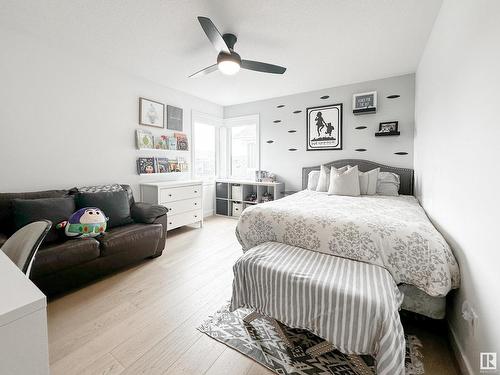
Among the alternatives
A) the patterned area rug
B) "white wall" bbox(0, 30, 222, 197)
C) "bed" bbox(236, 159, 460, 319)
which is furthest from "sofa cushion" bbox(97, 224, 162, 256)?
the patterned area rug

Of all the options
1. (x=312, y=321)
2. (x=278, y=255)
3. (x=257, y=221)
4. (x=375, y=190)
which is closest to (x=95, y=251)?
(x=257, y=221)

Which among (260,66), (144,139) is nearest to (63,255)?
(144,139)

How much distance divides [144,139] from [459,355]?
390cm

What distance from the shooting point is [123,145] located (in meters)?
3.25

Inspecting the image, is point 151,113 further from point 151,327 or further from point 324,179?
point 151,327

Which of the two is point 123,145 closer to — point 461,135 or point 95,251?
point 95,251

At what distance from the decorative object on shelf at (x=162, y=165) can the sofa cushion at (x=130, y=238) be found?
4.25ft

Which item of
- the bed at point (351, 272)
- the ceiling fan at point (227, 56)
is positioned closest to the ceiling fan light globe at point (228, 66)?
the ceiling fan at point (227, 56)

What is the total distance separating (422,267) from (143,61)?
3.47 metres

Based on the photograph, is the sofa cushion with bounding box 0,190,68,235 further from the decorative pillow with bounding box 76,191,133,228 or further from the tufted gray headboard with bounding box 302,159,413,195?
the tufted gray headboard with bounding box 302,159,413,195

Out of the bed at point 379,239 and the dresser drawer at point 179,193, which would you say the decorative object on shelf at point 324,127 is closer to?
the bed at point 379,239

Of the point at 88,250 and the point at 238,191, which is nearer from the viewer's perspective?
the point at 88,250

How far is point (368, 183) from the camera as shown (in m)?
3.19

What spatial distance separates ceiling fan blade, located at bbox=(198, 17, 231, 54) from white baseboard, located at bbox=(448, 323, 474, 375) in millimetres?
2649
